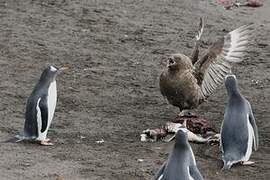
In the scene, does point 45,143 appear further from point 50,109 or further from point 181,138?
point 181,138

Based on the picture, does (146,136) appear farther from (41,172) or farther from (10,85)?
(10,85)

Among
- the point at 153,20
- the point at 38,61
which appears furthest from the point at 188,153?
the point at 153,20

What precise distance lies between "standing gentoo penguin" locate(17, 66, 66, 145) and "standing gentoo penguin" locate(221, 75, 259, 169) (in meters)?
1.79

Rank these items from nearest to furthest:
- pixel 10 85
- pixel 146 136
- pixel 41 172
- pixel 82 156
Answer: pixel 41 172, pixel 82 156, pixel 146 136, pixel 10 85

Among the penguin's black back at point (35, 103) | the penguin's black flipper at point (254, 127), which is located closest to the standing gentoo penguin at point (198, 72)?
the penguin's black flipper at point (254, 127)

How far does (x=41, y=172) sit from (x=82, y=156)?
654 mm

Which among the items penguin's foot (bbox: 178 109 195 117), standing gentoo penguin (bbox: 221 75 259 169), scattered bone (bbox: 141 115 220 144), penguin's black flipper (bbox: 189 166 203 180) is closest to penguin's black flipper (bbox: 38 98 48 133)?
scattered bone (bbox: 141 115 220 144)

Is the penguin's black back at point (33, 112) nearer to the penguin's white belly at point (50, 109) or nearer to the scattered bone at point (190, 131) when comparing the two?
the penguin's white belly at point (50, 109)

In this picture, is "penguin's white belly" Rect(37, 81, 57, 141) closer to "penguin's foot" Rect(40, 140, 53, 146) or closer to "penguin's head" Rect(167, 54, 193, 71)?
"penguin's foot" Rect(40, 140, 53, 146)

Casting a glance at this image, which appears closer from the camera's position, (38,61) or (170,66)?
(170,66)

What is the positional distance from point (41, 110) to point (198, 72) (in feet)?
6.57

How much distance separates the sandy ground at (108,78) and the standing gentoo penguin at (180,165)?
0.87 m

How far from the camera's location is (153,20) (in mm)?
14039

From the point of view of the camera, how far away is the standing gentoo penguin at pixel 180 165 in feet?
22.0
